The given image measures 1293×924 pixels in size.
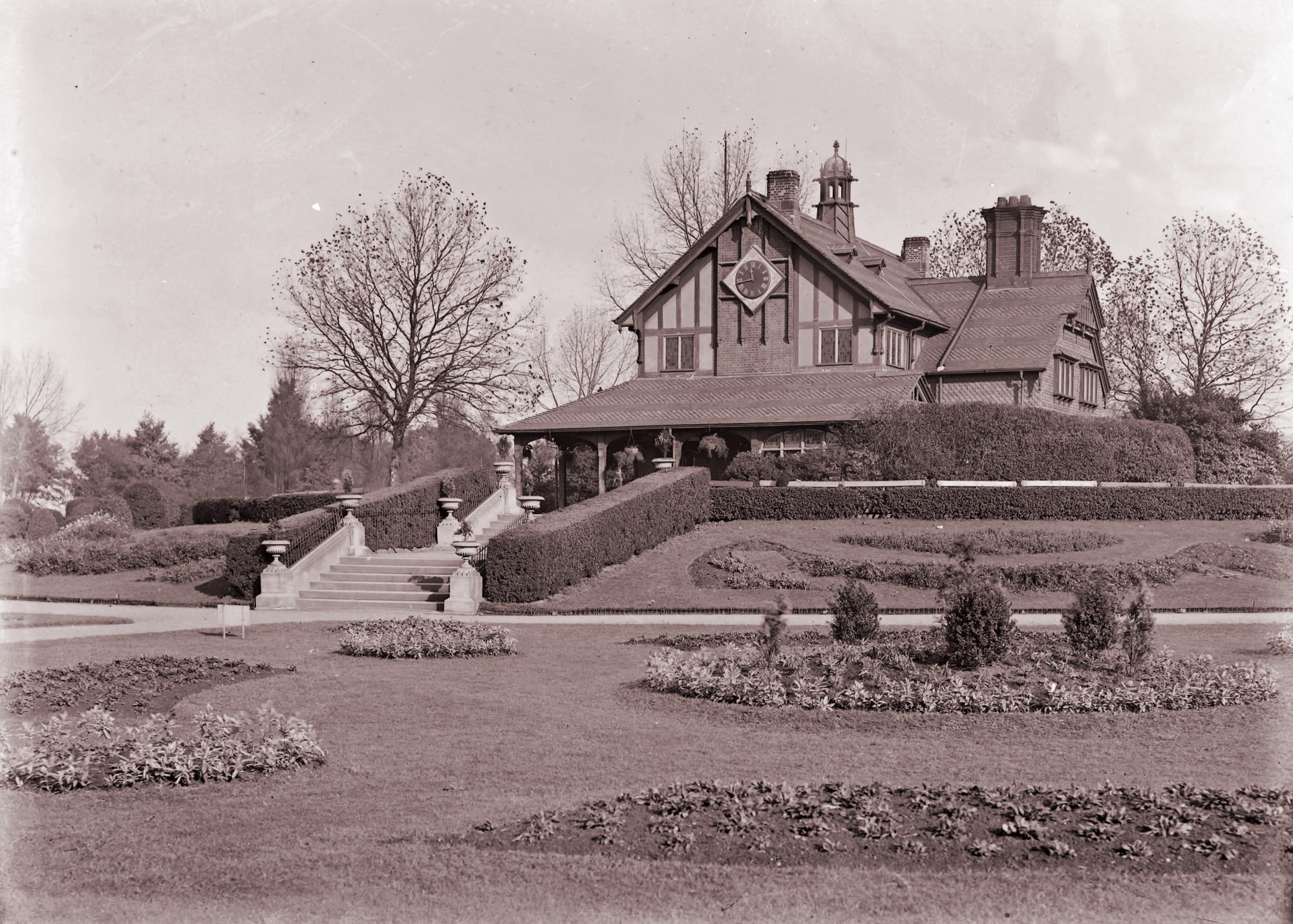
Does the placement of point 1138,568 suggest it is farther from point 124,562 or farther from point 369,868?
point 124,562

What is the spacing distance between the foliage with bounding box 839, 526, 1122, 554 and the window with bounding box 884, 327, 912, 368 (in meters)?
12.3

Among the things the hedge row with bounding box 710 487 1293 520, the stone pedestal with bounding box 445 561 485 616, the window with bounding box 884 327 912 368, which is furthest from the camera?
the window with bounding box 884 327 912 368

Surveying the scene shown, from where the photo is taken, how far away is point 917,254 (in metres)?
52.7

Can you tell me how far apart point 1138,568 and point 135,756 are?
65.5 ft

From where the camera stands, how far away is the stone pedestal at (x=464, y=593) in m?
23.5

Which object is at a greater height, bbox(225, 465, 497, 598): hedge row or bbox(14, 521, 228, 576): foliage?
bbox(225, 465, 497, 598): hedge row

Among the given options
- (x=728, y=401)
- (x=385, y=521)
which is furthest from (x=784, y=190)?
(x=385, y=521)

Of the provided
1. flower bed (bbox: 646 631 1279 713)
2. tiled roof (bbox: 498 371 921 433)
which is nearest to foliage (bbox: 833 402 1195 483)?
tiled roof (bbox: 498 371 921 433)

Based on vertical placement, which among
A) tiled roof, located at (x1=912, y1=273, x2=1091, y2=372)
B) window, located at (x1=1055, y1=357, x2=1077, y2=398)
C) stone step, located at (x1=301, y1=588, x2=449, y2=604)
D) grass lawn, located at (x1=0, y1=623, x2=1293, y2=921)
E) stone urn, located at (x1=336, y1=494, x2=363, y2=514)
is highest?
tiled roof, located at (x1=912, y1=273, x2=1091, y2=372)

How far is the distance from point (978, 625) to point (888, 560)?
11.8 meters

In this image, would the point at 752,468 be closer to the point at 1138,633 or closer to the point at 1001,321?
the point at 1001,321

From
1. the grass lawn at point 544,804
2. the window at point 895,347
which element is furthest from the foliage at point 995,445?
the grass lawn at point 544,804

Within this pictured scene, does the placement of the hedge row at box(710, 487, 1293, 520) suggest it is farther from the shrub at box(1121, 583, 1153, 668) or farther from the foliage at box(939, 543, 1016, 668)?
the foliage at box(939, 543, 1016, 668)

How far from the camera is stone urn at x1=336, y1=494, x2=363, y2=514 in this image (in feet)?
92.8
